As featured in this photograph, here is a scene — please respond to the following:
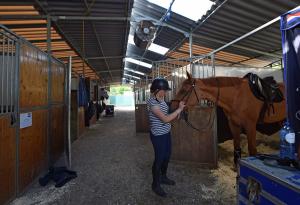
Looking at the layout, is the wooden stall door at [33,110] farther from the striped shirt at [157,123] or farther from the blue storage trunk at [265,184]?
the blue storage trunk at [265,184]

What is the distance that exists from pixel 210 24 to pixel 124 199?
15.1 feet

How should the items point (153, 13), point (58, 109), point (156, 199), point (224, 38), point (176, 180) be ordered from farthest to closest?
point (224, 38)
point (153, 13)
point (58, 109)
point (176, 180)
point (156, 199)

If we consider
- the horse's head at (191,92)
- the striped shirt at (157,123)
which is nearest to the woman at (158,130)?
the striped shirt at (157,123)

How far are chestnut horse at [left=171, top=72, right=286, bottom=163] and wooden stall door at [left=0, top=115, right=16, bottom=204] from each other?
1.99 m

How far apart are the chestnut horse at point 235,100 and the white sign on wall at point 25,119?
192 centimetres

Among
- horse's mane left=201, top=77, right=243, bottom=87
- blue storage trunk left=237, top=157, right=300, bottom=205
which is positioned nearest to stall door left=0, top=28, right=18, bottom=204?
blue storage trunk left=237, top=157, right=300, bottom=205

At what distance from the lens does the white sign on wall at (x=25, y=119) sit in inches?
105

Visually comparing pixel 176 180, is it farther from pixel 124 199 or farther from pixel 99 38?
pixel 99 38

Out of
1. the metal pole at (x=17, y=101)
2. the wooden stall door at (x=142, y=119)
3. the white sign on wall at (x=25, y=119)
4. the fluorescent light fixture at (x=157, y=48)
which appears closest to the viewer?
the metal pole at (x=17, y=101)

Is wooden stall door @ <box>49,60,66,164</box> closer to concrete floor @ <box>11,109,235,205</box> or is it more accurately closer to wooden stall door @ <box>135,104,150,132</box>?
concrete floor @ <box>11,109,235,205</box>

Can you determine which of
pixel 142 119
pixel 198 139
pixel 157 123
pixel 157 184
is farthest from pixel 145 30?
pixel 157 184

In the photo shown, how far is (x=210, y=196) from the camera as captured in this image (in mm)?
2611

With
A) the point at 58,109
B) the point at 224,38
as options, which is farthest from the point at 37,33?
the point at 224,38

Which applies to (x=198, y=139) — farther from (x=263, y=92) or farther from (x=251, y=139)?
(x=263, y=92)
